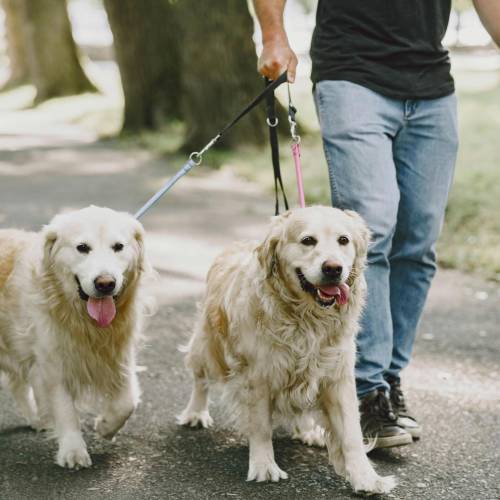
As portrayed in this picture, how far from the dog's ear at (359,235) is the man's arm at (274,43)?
29.9 inches

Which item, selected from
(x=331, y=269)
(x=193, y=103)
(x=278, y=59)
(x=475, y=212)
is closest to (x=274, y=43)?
(x=278, y=59)

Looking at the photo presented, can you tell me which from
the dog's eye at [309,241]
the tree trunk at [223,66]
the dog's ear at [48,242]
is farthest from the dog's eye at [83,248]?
the tree trunk at [223,66]

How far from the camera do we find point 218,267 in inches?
171

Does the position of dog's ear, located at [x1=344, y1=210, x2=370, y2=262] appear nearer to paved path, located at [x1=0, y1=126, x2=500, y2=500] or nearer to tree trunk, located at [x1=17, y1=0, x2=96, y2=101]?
paved path, located at [x1=0, y1=126, x2=500, y2=500]

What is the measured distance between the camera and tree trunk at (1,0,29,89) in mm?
34500

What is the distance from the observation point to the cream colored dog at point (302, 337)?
12.0ft

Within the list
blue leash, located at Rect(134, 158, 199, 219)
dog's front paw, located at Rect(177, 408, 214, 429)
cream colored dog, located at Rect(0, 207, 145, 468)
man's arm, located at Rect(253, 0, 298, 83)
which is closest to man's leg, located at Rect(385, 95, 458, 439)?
man's arm, located at Rect(253, 0, 298, 83)

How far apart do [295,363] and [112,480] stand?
3.13ft

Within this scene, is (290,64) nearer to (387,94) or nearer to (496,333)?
(387,94)

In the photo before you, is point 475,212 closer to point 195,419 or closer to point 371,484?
point 195,419

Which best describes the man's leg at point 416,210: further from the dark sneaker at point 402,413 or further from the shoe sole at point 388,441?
the shoe sole at point 388,441

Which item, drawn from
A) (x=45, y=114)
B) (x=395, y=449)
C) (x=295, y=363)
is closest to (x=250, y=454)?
(x=295, y=363)

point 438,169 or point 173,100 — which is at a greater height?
point 438,169

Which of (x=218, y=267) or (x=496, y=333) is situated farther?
(x=496, y=333)
